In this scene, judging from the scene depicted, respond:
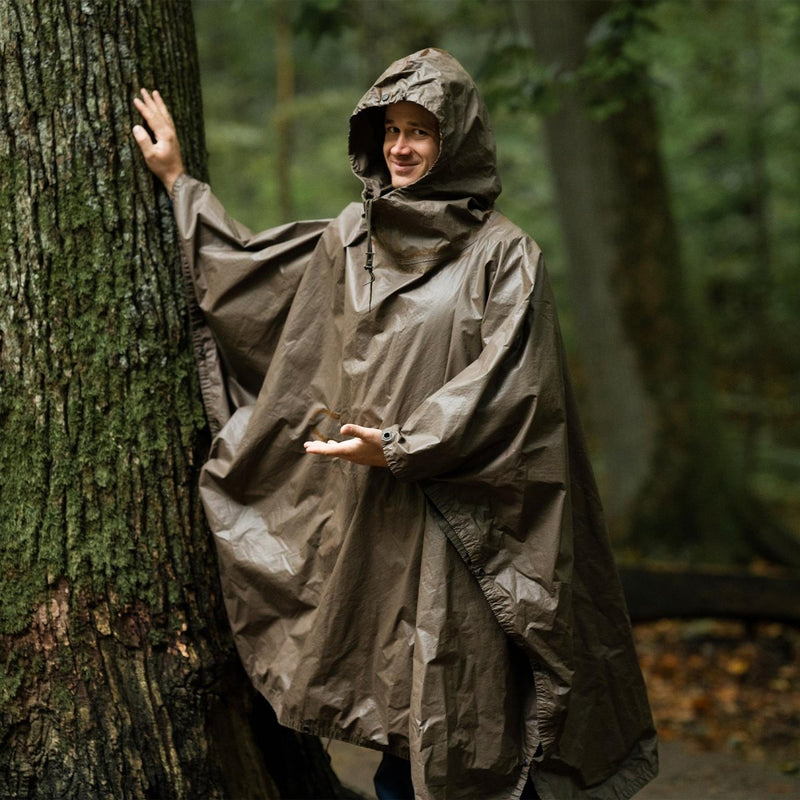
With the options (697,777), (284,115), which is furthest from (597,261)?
(284,115)

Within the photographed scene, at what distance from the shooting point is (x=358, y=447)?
272 centimetres

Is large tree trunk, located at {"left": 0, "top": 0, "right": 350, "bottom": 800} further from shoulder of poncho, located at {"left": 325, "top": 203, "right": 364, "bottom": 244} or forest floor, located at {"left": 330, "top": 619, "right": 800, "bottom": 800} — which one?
forest floor, located at {"left": 330, "top": 619, "right": 800, "bottom": 800}

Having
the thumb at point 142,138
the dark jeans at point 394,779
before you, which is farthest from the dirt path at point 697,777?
the thumb at point 142,138

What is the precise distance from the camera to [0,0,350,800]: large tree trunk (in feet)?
10.1

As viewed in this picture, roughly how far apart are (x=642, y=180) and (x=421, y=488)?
202 inches

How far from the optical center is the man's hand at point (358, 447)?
106 inches

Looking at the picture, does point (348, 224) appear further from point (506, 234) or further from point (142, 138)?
point (142, 138)

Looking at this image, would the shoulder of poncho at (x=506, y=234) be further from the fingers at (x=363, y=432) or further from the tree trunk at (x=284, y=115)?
the tree trunk at (x=284, y=115)

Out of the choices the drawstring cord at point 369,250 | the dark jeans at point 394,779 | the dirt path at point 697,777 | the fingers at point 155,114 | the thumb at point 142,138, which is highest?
the fingers at point 155,114

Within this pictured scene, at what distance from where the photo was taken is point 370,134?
10.5 feet

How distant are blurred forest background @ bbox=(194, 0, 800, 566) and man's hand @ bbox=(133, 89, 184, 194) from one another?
5.40ft

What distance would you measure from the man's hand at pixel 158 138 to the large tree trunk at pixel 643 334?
15.0ft

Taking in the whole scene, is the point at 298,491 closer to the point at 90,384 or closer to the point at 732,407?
the point at 90,384

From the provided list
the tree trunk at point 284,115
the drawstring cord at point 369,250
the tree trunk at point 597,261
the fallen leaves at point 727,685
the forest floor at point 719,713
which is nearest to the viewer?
the drawstring cord at point 369,250
